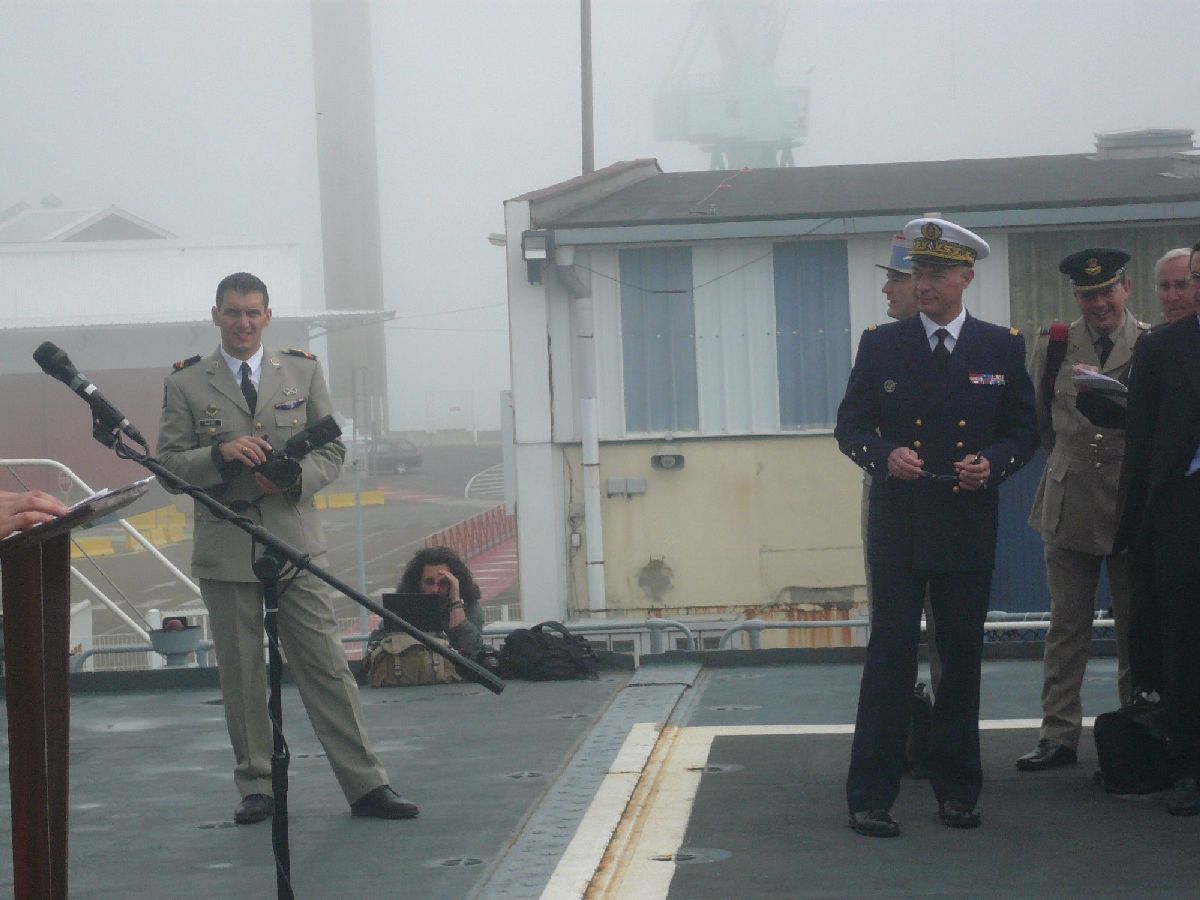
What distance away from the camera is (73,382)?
14.7 ft

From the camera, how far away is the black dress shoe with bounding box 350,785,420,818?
5.44 meters

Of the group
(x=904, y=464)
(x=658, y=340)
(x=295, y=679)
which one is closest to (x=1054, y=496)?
(x=904, y=464)

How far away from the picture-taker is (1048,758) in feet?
18.8

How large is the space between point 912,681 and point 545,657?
3703 mm

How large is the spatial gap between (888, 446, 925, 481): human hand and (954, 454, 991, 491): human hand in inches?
5.1

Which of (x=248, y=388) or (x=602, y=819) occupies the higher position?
(x=248, y=388)

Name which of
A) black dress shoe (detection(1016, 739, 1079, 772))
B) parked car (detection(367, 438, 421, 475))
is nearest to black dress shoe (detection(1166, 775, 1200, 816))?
black dress shoe (detection(1016, 739, 1079, 772))

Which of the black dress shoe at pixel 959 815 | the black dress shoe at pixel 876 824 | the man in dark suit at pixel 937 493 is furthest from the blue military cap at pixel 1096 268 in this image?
the black dress shoe at pixel 876 824

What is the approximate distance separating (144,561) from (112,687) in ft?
104

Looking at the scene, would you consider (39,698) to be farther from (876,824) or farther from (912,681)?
(912,681)

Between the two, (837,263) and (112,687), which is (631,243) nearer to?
(837,263)

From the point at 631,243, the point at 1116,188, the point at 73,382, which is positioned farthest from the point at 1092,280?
the point at 1116,188

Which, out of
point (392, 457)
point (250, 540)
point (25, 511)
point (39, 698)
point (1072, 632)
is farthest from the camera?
point (392, 457)

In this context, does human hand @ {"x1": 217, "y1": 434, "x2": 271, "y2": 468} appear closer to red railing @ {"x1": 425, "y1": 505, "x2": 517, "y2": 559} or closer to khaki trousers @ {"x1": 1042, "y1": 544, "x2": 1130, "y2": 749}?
khaki trousers @ {"x1": 1042, "y1": 544, "x2": 1130, "y2": 749}
